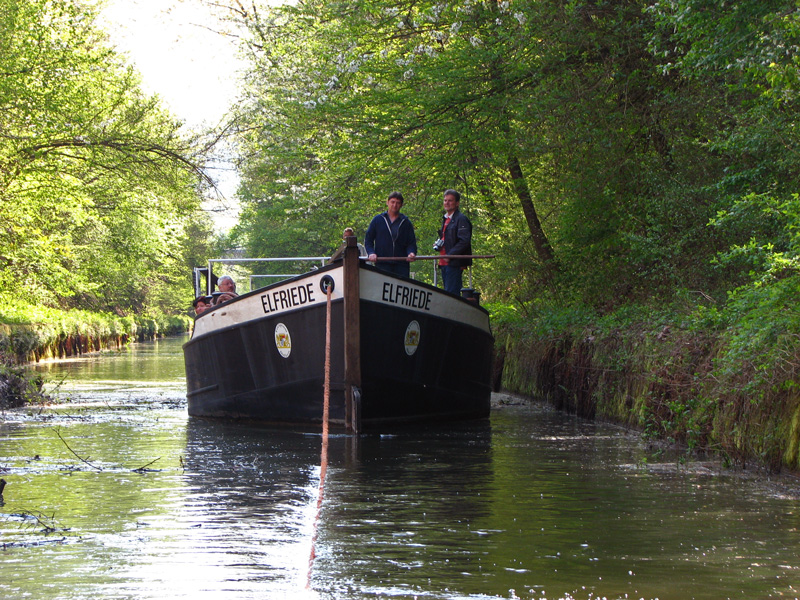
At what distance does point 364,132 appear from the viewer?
17484mm

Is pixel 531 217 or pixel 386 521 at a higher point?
pixel 531 217

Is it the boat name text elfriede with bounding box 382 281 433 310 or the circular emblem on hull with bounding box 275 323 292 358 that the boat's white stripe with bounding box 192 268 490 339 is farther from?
the circular emblem on hull with bounding box 275 323 292 358

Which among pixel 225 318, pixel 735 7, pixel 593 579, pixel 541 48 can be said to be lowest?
pixel 593 579

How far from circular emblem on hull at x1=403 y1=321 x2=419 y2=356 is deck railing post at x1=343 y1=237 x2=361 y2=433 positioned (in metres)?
0.77

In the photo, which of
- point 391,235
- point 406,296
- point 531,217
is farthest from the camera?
point 531,217

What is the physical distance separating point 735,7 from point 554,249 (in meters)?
9.90

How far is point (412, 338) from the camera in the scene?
12281 mm

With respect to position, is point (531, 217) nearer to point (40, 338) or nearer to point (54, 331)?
point (40, 338)

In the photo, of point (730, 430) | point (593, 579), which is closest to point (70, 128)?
point (730, 430)

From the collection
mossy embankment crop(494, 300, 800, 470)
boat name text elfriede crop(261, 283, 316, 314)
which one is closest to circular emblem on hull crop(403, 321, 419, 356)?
boat name text elfriede crop(261, 283, 316, 314)

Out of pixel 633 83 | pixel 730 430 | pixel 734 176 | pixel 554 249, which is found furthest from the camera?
pixel 554 249

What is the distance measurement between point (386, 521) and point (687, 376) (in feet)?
14.3

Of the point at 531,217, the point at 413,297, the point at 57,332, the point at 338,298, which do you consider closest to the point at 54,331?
the point at 57,332

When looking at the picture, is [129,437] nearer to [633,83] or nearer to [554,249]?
[633,83]
